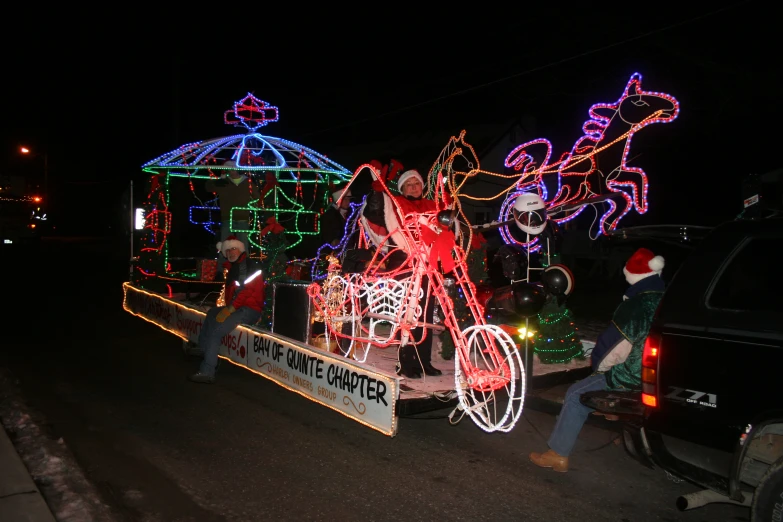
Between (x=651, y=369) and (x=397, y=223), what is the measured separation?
2.68 metres

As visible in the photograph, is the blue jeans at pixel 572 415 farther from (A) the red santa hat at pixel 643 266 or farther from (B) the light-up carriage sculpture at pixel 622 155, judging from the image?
(B) the light-up carriage sculpture at pixel 622 155

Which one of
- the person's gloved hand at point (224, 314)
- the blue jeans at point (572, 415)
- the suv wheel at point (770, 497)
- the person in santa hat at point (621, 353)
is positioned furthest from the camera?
the person's gloved hand at point (224, 314)

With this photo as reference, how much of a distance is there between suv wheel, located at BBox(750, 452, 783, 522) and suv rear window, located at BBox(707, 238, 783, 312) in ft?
2.67

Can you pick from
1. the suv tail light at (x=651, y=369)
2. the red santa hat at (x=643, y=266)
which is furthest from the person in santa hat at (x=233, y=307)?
the suv tail light at (x=651, y=369)

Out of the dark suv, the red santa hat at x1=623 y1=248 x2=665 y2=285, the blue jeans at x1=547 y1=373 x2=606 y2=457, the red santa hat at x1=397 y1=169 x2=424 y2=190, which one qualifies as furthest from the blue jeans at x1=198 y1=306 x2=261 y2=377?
the dark suv

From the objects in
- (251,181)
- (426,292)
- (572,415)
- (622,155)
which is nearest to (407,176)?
(426,292)

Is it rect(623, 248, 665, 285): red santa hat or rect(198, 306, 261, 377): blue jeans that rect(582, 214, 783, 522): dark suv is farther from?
rect(198, 306, 261, 377): blue jeans

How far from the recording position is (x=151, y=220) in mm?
10562

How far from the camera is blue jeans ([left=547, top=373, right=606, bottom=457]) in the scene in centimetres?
457

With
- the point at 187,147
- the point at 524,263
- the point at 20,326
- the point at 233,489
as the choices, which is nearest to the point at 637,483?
the point at 524,263

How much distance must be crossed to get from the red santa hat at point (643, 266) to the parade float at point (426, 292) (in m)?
0.93

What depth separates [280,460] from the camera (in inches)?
193

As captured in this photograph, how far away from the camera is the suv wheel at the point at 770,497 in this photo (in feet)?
9.80

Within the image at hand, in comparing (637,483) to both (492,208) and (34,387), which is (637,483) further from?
(492,208)
